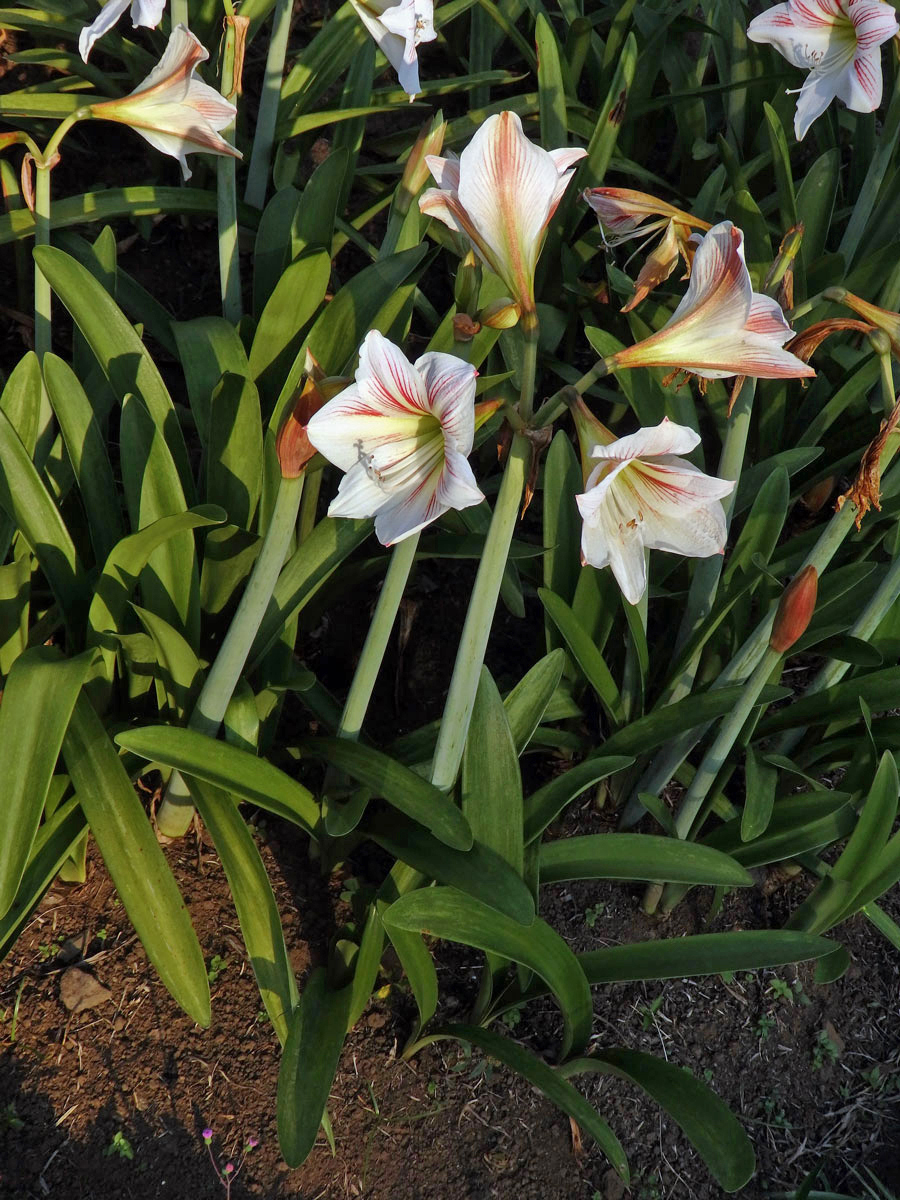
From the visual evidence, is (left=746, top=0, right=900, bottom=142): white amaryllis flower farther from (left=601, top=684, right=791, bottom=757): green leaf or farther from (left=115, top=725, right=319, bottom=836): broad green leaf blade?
(left=115, top=725, right=319, bottom=836): broad green leaf blade

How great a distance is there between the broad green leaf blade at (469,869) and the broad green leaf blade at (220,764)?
0.15 meters

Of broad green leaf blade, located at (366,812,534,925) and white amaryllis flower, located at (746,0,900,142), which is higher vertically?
white amaryllis flower, located at (746,0,900,142)

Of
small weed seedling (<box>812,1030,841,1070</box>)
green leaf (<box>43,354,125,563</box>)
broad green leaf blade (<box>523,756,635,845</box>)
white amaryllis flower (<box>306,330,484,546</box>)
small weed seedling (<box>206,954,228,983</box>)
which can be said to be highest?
white amaryllis flower (<box>306,330,484,546</box>)

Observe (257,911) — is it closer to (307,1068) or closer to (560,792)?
(307,1068)

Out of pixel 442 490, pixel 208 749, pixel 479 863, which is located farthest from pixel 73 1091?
pixel 442 490

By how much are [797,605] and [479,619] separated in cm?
46

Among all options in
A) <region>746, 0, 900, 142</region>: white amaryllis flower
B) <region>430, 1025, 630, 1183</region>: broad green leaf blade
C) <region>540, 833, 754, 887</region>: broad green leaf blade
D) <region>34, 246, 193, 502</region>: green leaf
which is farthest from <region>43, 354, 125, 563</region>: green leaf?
<region>746, 0, 900, 142</region>: white amaryllis flower

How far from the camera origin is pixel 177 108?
5.19 feet

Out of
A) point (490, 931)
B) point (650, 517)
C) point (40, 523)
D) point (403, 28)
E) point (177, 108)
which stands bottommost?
point (490, 931)

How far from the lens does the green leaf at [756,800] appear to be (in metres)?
1.57

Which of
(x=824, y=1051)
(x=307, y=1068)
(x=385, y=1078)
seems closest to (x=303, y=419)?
(x=307, y=1068)

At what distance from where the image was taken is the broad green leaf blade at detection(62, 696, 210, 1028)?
132cm

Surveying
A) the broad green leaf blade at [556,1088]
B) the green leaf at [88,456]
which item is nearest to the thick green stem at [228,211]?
the green leaf at [88,456]

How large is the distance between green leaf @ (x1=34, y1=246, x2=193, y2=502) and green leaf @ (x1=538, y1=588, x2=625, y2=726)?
0.62 metres
